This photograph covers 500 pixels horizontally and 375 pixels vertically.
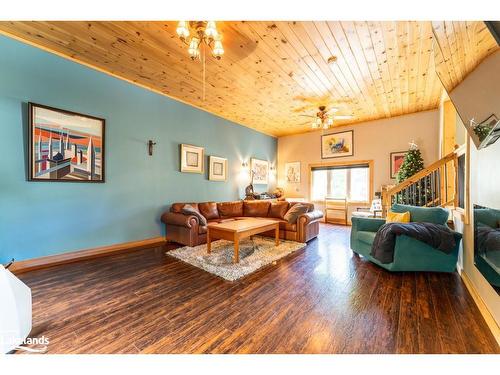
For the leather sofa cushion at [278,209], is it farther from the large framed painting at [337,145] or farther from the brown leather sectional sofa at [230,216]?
the large framed painting at [337,145]

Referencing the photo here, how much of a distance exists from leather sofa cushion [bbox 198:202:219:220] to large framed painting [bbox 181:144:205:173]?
85 cm

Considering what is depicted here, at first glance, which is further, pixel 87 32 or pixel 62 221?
pixel 62 221

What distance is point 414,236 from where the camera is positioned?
2416 mm

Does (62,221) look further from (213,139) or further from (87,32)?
(213,139)

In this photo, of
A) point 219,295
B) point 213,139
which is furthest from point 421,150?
point 219,295

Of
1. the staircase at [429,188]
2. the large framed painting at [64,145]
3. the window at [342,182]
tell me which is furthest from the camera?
the window at [342,182]

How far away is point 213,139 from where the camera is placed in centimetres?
512

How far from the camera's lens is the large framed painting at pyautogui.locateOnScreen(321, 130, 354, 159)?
19.7 ft

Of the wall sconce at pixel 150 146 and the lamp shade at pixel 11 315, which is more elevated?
the wall sconce at pixel 150 146

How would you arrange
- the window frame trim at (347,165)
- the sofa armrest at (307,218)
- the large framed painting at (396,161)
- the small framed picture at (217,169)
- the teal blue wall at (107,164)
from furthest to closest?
the window frame trim at (347,165) < the large framed painting at (396,161) < the small framed picture at (217,169) < the sofa armrest at (307,218) < the teal blue wall at (107,164)

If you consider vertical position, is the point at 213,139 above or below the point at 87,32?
below

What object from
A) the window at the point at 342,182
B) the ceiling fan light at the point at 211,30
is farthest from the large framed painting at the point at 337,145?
the ceiling fan light at the point at 211,30

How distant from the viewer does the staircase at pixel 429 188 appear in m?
3.38
